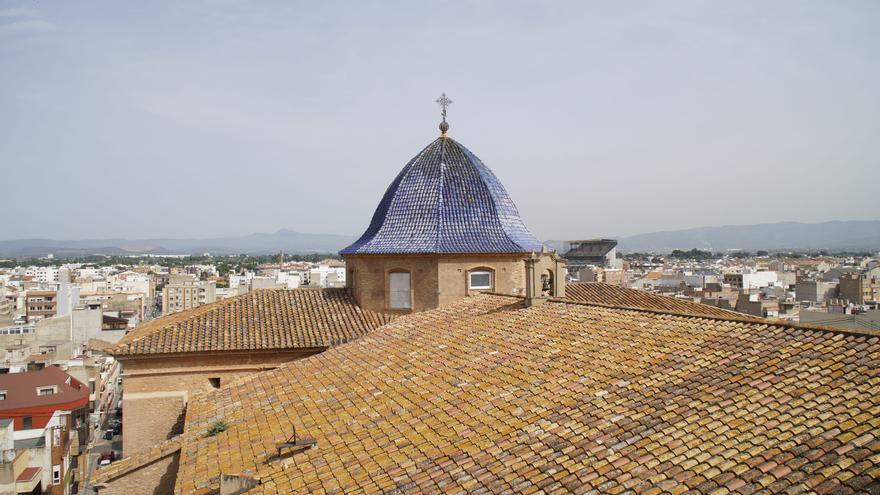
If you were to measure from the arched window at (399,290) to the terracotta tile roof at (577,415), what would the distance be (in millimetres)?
Result: 5026

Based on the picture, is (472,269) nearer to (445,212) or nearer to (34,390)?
(445,212)

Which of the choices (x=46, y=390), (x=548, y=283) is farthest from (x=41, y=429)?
(x=548, y=283)

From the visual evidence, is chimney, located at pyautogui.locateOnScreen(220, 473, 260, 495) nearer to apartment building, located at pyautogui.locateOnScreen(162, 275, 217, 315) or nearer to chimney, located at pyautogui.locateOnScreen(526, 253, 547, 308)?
chimney, located at pyautogui.locateOnScreen(526, 253, 547, 308)

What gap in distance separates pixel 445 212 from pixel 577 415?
10.8 meters

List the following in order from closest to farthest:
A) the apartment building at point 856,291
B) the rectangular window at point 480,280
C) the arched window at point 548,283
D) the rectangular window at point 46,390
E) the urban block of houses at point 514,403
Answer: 1. the urban block of houses at point 514,403
2. the arched window at point 548,283
3. the rectangular window at point 480,280
4. the rectangular window at point 46,390
5. the apartment building at point 856,291

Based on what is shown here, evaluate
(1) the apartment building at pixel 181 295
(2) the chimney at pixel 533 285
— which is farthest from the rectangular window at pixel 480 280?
Result: (1) the apartment building at pixel 181 295

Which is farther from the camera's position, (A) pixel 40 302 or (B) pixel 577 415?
(A) pixel 40 302

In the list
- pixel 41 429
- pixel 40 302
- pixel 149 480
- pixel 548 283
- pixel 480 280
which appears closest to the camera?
pixel 149 480

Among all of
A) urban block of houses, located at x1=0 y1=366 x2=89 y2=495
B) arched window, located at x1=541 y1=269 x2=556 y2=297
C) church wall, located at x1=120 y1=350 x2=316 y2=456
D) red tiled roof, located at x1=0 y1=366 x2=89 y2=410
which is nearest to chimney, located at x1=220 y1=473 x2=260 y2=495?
church wall, located at x1=120 y1=350 x2=316 y2=456

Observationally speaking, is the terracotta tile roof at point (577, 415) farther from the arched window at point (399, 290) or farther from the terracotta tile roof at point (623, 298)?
the terracotta tile roof at point (623, 298)

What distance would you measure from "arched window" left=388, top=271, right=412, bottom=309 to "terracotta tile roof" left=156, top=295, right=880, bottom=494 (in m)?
5.03

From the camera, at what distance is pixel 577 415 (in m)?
7.92

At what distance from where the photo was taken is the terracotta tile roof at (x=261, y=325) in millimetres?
15727

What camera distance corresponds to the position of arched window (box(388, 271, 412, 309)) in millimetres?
17672
